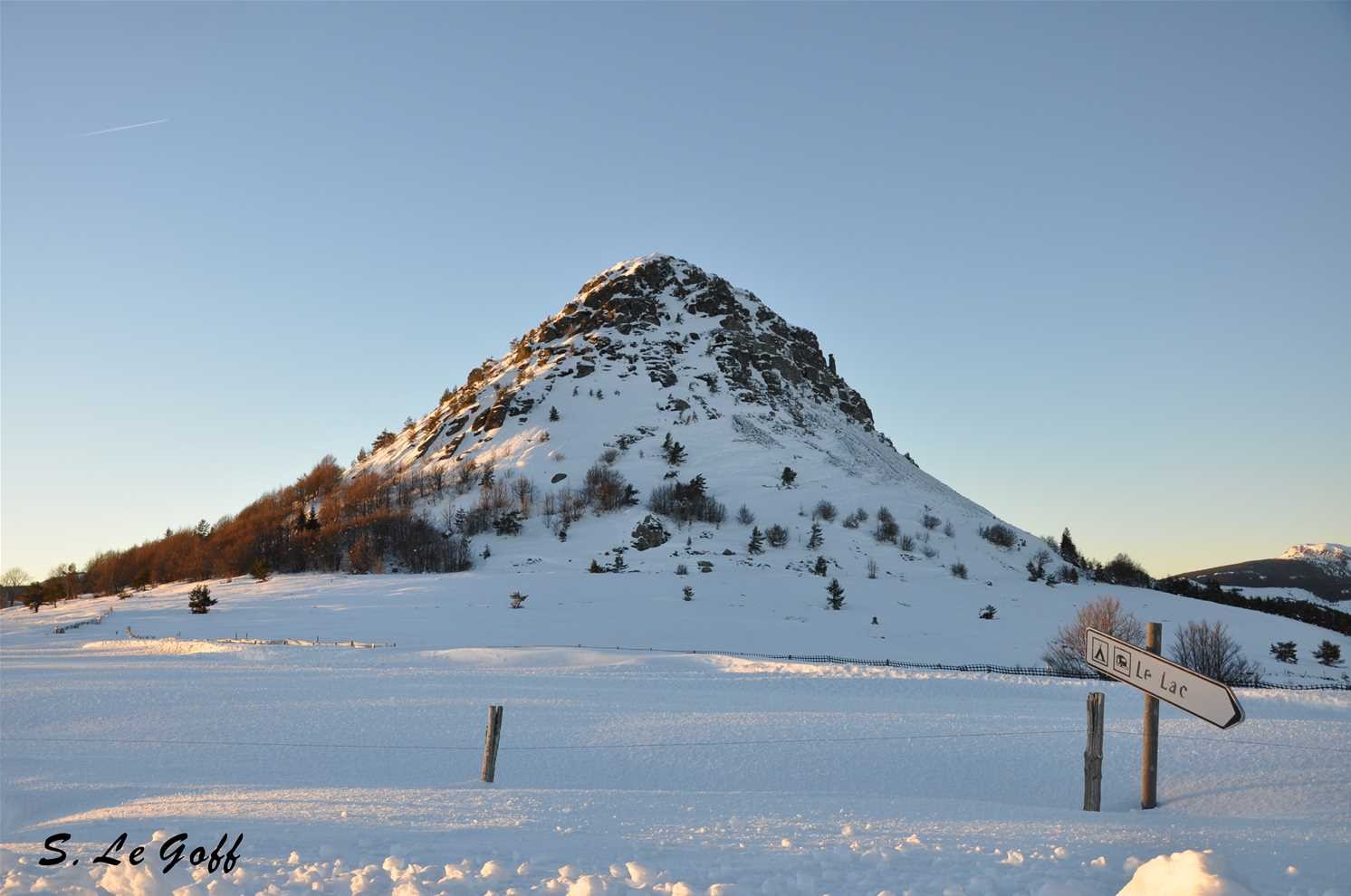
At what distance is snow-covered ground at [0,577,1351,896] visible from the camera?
6609 mm

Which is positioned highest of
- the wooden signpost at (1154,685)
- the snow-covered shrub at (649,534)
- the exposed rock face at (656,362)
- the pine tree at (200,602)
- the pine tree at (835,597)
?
the exposed rock face at (656,362)

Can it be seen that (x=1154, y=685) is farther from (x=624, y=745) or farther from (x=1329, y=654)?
(x=1329, y=654)

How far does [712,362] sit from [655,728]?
2978 inches

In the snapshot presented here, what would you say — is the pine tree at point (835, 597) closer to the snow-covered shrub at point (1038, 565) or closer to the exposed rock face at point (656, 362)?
the snow-covered shrub at point (1038, 565)

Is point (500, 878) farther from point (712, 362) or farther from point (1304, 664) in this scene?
point (712, 362)

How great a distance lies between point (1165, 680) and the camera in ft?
29.1

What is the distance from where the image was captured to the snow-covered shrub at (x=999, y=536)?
6588 cm

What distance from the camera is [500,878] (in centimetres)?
627

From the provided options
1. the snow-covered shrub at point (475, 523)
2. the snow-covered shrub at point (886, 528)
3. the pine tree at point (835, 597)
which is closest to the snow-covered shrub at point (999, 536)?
the snow-covered shrub at point (886, 528)

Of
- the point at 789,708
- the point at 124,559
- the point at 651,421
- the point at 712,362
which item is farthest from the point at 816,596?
the point at 124,559

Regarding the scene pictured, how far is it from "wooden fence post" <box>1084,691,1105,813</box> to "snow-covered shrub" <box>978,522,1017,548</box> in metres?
58.4

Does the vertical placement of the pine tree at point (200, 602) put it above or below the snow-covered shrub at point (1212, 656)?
below

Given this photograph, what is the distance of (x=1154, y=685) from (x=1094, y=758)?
208 cm

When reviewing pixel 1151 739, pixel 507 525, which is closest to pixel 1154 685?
pixel 1151 739
